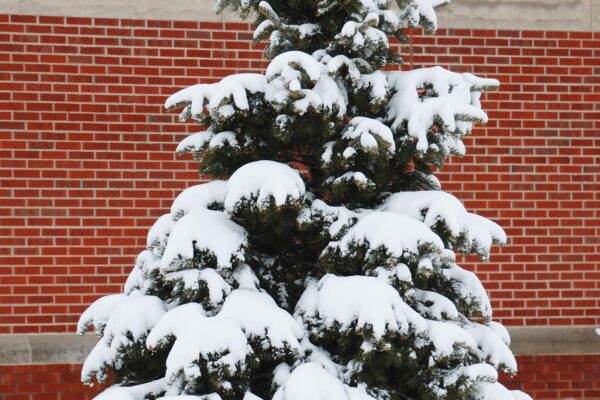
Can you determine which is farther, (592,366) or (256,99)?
(592,366)

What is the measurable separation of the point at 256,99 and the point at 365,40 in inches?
23.2

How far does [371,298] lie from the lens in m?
3.90

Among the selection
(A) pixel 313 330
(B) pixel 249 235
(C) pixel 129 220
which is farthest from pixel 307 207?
(C) pixel 129 220

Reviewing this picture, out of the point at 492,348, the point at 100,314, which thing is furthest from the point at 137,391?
the point at 492,348

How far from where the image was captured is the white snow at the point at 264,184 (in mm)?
4031

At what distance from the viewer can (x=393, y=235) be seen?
4.00 m

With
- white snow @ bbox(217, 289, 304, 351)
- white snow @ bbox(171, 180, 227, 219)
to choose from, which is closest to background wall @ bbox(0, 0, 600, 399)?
white snow @ bbox(171, 180, 227, 219)

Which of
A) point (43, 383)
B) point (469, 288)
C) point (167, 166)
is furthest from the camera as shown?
point (167, 166)

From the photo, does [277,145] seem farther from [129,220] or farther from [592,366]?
[592,366]

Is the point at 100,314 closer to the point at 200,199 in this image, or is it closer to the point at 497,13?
the point at 200,199

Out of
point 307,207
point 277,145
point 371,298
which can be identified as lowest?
point 371,298

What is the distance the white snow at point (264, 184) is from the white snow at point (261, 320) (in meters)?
0.43

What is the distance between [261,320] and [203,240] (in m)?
0.45

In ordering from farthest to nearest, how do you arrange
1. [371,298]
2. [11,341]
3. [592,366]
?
[592,366] → [11,341] → [371,298]
